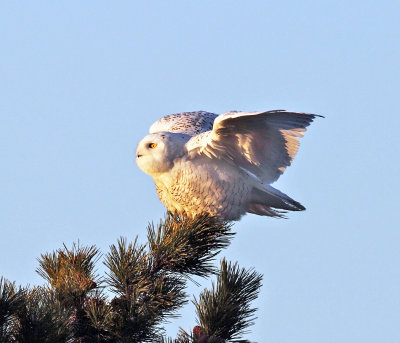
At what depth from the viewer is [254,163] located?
7.05 m

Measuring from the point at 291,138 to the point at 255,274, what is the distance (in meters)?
2.04

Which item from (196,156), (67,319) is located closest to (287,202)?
(196,156)

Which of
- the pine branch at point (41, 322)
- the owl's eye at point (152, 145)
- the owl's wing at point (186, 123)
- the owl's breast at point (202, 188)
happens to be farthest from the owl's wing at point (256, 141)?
the pine branch at point (41, 322)

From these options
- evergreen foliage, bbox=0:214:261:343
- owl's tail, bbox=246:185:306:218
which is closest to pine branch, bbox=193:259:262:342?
evergreen foliage, bbox=0:214:261:343

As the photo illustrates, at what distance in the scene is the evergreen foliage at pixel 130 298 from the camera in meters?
4.21

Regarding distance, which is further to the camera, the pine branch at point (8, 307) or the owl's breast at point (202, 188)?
the owl's breast at point (202, 188)

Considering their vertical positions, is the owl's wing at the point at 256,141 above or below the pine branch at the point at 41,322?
above

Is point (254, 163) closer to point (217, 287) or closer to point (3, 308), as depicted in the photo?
point (217, 287)

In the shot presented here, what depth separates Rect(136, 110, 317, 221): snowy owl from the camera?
22.0 ft

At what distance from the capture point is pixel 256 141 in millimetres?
6902

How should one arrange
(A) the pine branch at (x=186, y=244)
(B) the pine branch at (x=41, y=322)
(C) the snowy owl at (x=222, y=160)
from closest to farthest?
1. (B) the pine branch at (x=41, y=322)
2. (A) the pine branch at (x=186, y=244)
3. (C) the snowy owl at (x=222, y=160)

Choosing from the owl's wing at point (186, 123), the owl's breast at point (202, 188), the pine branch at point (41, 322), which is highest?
the owl's wing at point (186, 123)

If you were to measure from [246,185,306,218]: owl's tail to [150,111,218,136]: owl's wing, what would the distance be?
0.85 m

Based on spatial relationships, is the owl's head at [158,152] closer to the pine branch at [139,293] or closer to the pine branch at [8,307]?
the pine branch at [139,293]
